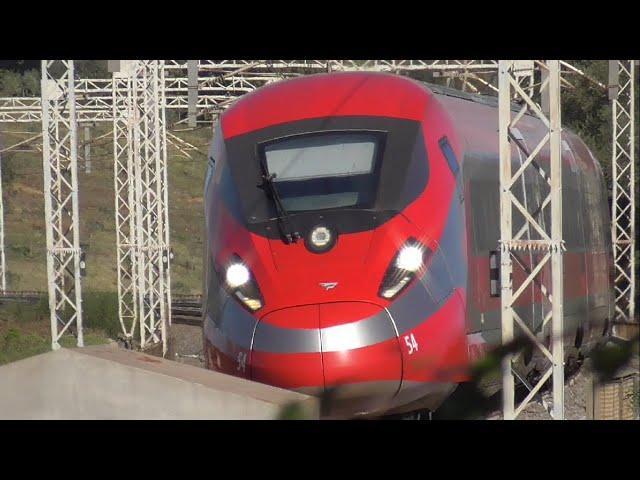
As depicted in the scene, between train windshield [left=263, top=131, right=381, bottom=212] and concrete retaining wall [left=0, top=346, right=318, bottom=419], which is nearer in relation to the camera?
concrete retaining wall [left=0, top=346, right=318, bottom=419]

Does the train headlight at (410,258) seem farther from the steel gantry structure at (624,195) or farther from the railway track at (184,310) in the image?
the railway track at (184,310)

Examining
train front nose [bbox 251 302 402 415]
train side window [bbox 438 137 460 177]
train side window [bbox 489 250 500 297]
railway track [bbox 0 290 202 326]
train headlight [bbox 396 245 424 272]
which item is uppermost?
train side window [bbox 438 137 460 177]

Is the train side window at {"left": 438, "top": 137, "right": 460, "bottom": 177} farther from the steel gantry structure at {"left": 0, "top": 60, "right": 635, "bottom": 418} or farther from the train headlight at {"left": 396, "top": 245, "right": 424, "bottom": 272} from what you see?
the train headlight at {"left": 396, "top": 245, "right": 424, "bottom": 272}

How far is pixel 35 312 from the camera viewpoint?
3170cm

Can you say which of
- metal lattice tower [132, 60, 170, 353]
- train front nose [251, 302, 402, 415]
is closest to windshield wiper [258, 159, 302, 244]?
train front nose [251, 302, 402, 415]

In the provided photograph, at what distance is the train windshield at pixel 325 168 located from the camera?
10.4 meters

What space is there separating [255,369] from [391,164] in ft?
6.59

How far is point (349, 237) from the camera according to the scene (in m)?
10.1

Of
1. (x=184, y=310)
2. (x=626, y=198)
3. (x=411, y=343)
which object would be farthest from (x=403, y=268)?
(x=184, y=310)

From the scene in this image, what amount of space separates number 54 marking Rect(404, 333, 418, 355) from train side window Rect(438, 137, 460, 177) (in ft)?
5.53

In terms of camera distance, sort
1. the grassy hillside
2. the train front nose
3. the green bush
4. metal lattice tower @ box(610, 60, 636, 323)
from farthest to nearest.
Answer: the grassy hillside
the green bush
metal lattice tower @ box(610, 60, 636, 323)
the train front nose

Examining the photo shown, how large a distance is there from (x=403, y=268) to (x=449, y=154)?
4.42 ft

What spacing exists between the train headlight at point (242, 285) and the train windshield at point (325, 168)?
625 mm

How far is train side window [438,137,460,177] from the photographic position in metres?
10.8
